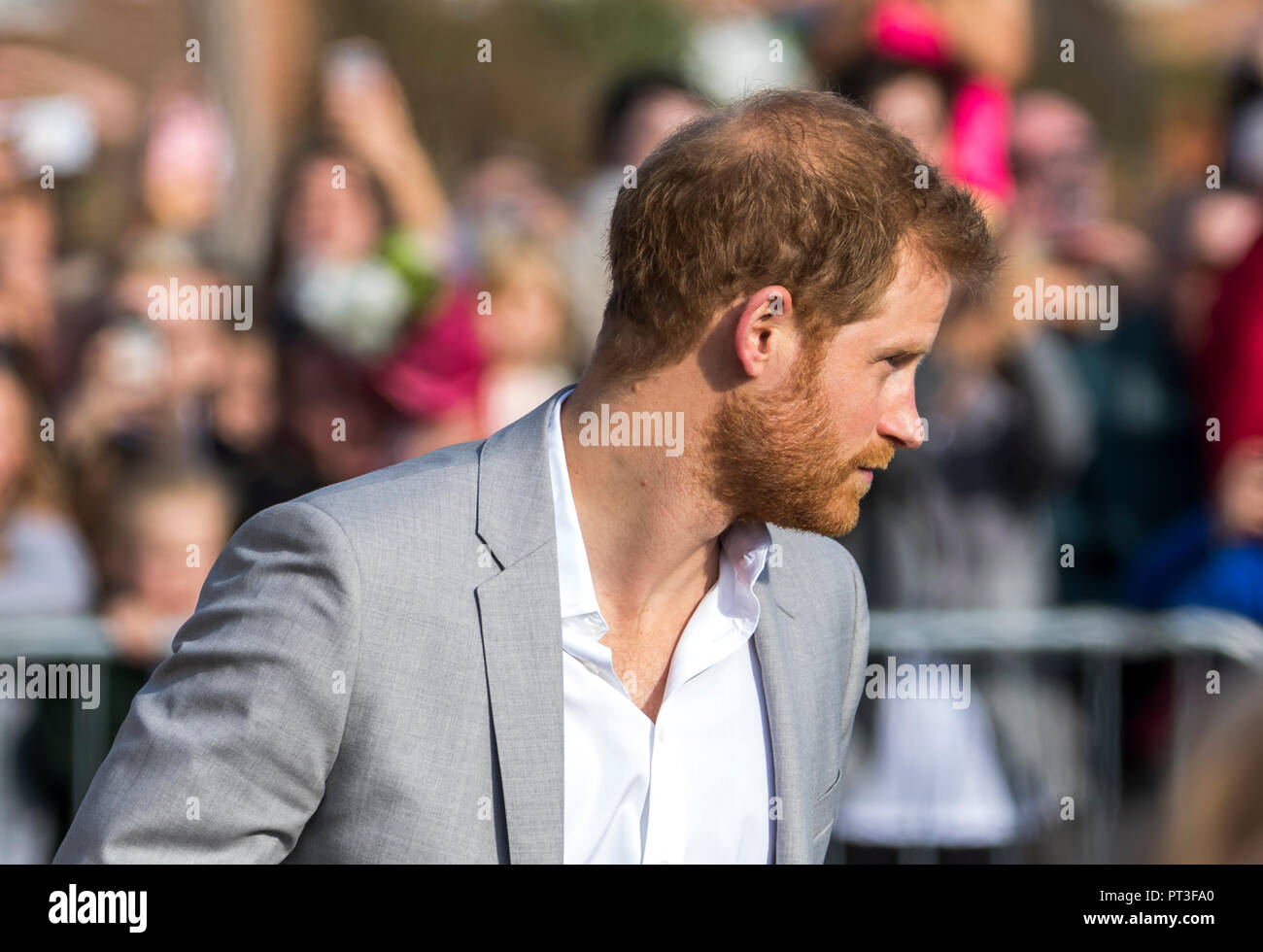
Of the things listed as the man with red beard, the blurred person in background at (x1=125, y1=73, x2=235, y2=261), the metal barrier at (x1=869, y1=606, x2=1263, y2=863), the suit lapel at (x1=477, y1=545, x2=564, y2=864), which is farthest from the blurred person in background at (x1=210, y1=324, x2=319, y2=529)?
the suit lapel at (x1=477, y1=545, x2=564, y2=864)

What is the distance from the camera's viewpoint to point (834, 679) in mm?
2891

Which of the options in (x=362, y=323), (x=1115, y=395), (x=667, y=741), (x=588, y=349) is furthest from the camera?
(x=588, y=349)

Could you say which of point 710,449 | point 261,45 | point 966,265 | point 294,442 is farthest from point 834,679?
point 261,45

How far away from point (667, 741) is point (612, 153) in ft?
11.8

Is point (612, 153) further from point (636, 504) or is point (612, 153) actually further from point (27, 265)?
point (636, 504)

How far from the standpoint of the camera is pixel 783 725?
2.68 metres

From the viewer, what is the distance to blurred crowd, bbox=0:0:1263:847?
5164mm

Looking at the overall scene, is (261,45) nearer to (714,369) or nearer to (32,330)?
(32,330)

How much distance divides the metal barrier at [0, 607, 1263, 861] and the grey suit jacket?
277 centimetres

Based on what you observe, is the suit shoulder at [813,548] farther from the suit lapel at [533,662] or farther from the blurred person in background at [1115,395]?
the blurred person in background at [1115,395]

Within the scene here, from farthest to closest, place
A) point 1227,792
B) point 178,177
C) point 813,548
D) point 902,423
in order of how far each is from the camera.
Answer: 1. point 178,177
2. point 813,548
3. point 902,423
4. point 1227,792

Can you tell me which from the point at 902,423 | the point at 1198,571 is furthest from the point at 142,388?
the point at 1198,571

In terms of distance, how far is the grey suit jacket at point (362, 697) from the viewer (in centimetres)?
224
